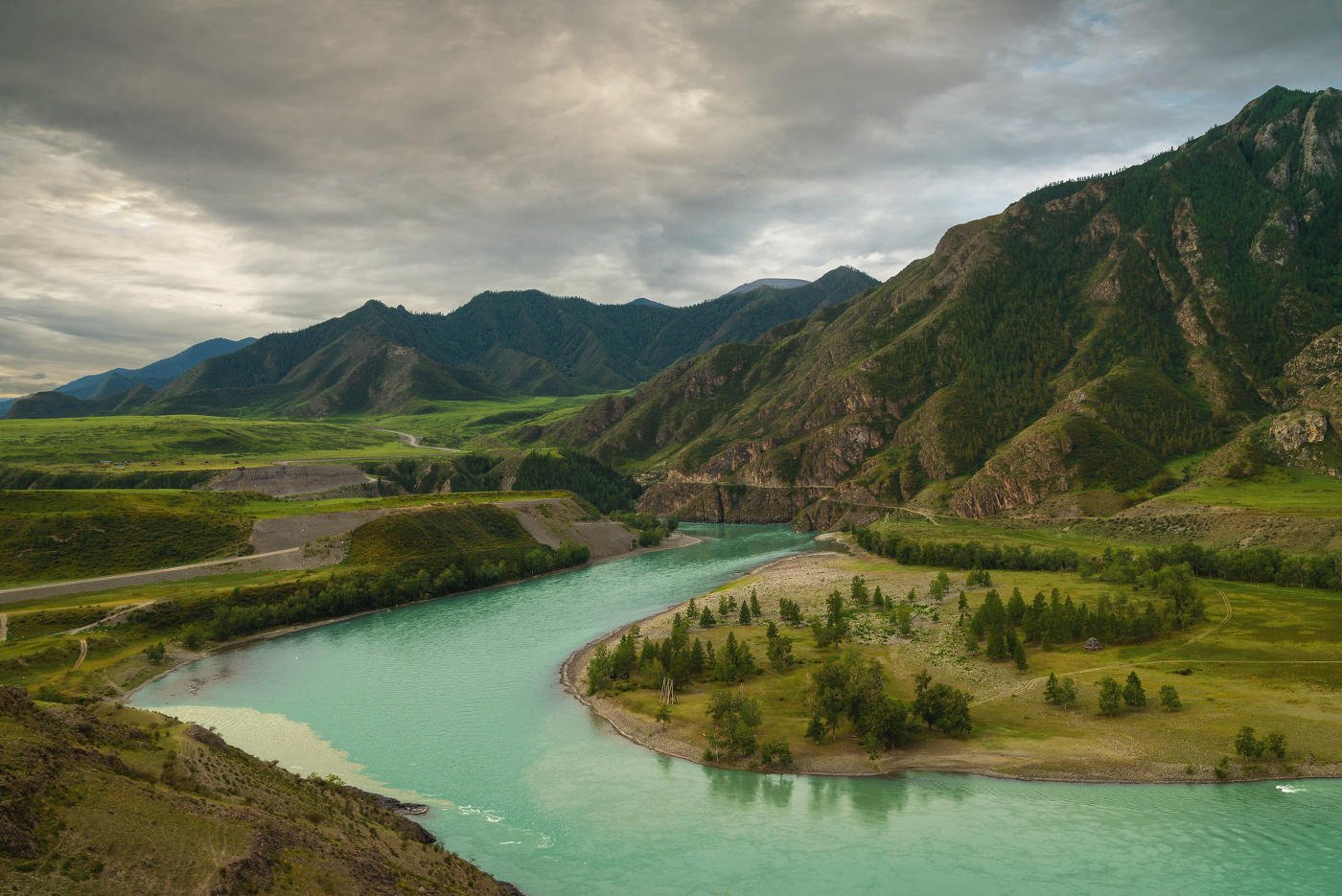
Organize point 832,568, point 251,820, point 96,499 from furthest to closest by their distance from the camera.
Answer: point 832,568, point 96,499, point 251,820

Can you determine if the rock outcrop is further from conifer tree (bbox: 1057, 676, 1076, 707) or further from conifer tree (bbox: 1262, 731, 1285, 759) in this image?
conifer tree (bbox: 1262, 731, 1285, 759)

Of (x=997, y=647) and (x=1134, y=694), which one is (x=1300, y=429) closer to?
(x=997, y=647)

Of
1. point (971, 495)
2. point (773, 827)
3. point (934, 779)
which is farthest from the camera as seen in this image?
point (971, 495)

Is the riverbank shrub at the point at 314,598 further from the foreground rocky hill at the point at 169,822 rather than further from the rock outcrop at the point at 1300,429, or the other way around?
the rock outcrop at the point at 1300,429

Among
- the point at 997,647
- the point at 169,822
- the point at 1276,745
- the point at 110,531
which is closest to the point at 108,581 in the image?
the point at 110,531

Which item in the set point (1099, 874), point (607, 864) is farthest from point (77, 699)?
point (1099, 874)

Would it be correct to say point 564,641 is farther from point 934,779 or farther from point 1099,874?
point 1099,874
